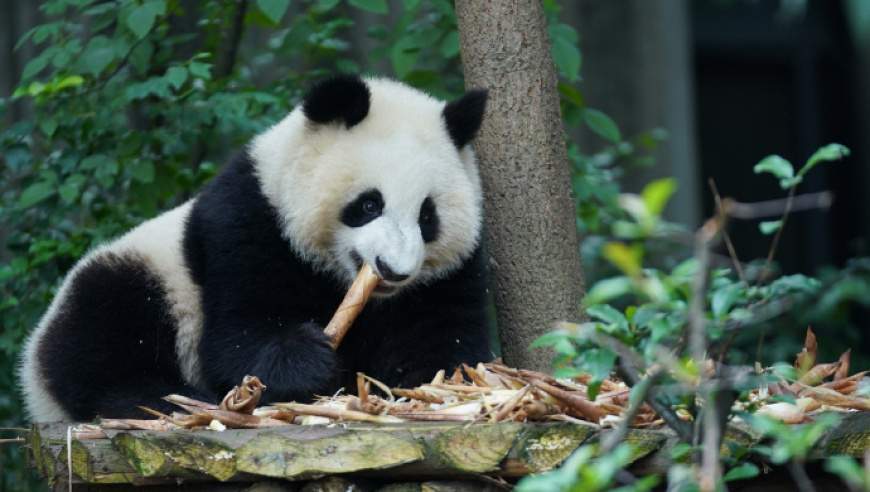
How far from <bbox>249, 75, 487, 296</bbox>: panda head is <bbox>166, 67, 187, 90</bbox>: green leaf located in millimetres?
607

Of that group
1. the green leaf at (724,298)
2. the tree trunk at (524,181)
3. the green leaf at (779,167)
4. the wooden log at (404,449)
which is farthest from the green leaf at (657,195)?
the tree trunk at (524,181)

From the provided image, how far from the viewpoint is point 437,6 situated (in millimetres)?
4348

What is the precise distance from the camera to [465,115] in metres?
3.46

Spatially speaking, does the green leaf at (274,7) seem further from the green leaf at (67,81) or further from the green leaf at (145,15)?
the green leaf at (67,81)

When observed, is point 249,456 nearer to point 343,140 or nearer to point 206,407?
point 206,407

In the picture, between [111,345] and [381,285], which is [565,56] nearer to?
[381,285]

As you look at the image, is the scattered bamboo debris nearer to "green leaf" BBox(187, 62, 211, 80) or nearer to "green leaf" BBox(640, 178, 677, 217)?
"green leaf" BBox(640, 178, 677, 217)

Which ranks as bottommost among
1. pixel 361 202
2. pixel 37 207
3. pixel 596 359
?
pixel 37 207

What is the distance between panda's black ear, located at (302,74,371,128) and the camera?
3.30 m

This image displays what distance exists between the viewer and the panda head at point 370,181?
323 cm

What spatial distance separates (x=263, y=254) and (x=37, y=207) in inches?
81.1

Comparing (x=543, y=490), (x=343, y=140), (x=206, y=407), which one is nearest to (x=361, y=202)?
(x=343, y=140)

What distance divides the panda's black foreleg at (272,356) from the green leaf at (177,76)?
1110mm

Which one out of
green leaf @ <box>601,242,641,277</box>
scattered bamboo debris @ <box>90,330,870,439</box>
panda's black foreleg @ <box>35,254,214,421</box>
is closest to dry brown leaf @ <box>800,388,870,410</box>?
scattered bamboo debris @ <box>90,330,870,439</box>
